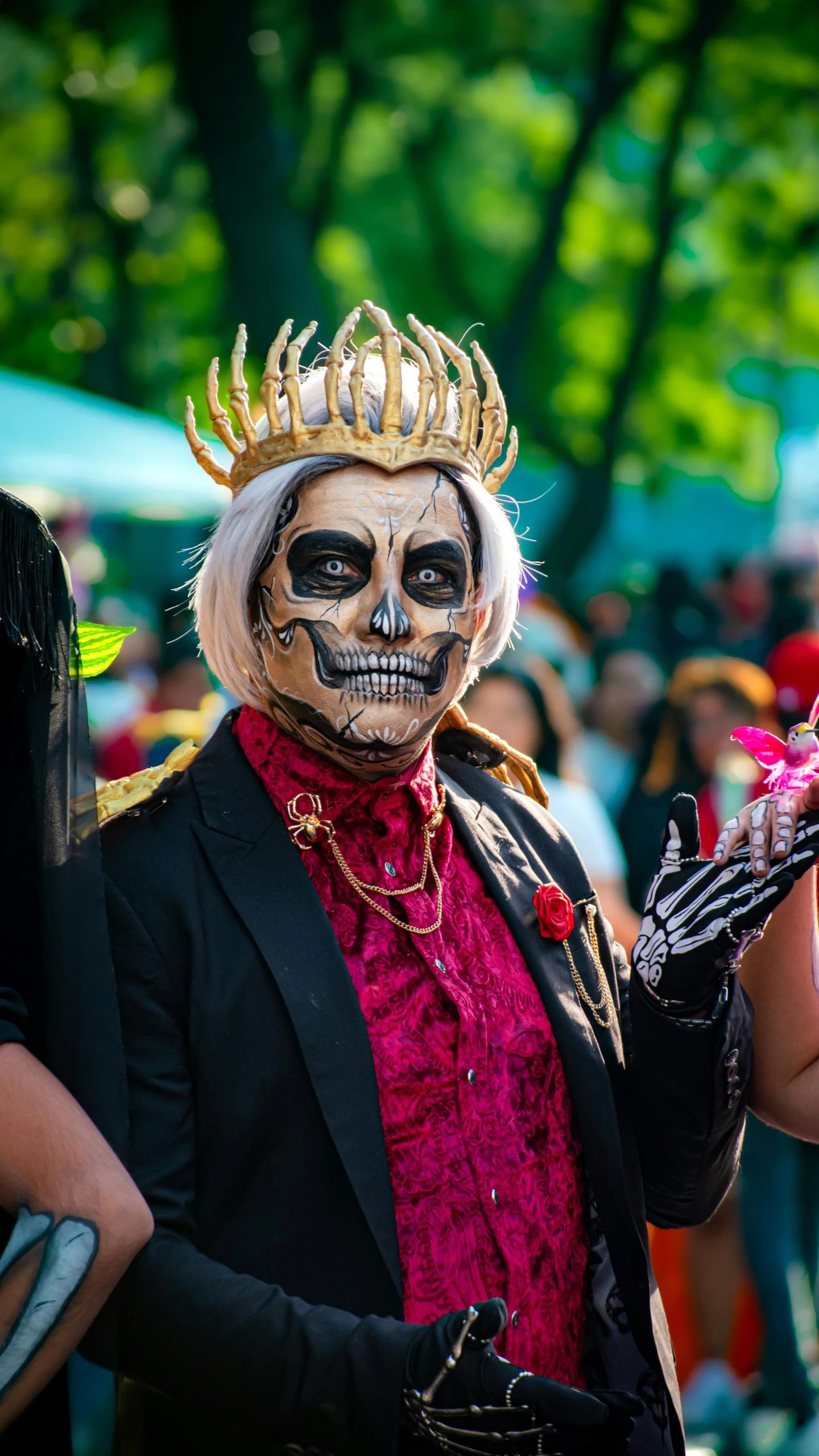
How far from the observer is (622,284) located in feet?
51.5

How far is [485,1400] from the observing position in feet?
5.65

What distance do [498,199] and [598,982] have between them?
1434 centimetres

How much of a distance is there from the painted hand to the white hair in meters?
0.47

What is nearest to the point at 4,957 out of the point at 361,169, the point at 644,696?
the point at 644,696

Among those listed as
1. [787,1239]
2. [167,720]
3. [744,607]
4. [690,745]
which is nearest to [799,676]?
[690,745]

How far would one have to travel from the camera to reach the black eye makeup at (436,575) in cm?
216

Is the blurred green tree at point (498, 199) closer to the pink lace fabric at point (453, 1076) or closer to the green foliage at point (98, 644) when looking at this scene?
the green foliage at point (98, 644)

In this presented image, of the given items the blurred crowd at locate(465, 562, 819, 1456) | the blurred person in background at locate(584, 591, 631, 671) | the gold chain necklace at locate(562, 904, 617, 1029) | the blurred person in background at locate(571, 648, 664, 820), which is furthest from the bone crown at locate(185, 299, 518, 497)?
the blurred person in background at locate(584, 591, 631, 671)

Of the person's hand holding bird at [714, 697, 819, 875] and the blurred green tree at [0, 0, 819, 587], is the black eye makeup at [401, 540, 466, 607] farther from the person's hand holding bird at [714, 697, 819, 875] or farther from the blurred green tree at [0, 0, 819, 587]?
the blurred green tree at [0, 0, 819, 587]

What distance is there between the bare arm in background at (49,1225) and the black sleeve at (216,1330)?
101 mm

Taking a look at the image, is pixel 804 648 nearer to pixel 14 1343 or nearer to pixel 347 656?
pixel 347 656

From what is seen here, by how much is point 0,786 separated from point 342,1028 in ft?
1.79

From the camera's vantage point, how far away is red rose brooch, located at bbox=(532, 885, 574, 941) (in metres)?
2.22

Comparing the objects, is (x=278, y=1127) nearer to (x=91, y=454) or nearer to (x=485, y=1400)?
(x=485, y=1400)
